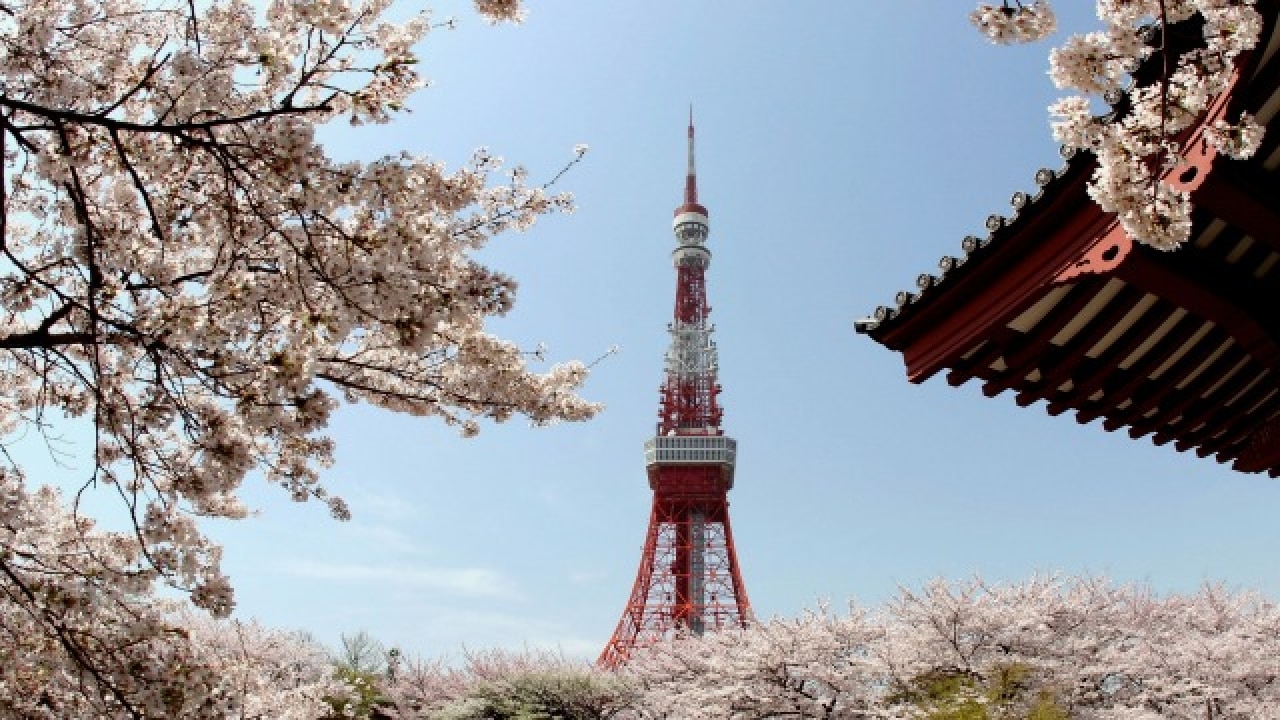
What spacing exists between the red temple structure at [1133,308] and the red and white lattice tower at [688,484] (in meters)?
28.4

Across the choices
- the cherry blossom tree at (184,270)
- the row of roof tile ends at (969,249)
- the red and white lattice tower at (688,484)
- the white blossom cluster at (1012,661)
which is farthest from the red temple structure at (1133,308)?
the red and white lattice tower at (688,484)

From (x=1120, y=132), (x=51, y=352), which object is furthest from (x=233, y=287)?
(x=1120, y=132)

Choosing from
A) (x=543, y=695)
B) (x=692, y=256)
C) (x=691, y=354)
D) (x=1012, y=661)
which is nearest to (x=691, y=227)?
(x=692, y=256)

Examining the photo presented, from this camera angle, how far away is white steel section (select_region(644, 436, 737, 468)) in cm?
3778

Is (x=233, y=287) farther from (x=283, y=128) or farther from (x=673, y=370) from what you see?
(x=673, y=370)

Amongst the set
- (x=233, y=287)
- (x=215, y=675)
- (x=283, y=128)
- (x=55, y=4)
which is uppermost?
(x=55, y=4)

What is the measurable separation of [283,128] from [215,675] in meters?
2.47

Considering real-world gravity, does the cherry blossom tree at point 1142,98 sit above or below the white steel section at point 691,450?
below

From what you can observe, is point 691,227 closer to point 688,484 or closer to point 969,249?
point 688,484

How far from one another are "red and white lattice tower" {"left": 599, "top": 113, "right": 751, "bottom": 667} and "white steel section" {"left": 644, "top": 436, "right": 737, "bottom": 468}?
0.04 m

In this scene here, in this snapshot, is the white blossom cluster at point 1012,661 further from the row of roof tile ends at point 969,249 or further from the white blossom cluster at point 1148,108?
the white blossom cluster at point 1148,108

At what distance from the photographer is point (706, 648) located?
60.9ft

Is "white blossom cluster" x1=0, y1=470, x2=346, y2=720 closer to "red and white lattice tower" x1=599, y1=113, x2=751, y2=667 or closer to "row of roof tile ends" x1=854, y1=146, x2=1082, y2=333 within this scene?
"row of roof tile ends" x1=854, y1=146, x2=1082, y2=333

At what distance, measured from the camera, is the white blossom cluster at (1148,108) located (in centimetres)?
227
